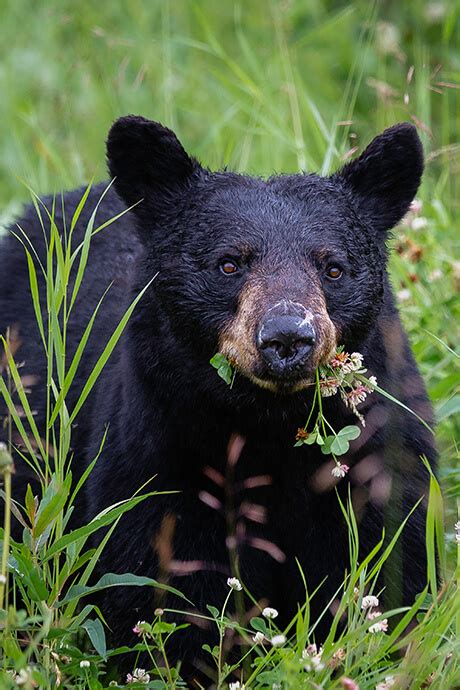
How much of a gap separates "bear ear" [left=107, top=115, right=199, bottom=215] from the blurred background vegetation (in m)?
1.46

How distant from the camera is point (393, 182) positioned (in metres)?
4.34

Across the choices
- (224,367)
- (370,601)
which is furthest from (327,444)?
(370,601)

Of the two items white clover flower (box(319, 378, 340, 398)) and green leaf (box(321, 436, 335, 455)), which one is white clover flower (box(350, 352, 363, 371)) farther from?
green leaf (box(321, 436, 335, 455))

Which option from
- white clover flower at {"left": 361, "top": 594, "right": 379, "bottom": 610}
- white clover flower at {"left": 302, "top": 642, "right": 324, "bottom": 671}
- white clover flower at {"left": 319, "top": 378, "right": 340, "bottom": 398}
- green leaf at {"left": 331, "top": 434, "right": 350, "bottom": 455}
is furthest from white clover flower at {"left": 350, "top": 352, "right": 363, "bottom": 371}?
white clover flower at {"left": 302, "top": 642, "right": 324, "bottom": 671}

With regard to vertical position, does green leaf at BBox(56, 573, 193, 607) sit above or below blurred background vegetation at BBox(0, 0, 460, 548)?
below

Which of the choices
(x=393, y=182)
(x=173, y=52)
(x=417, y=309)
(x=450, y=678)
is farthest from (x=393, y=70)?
(x=450, y=678)

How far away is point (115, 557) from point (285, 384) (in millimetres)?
914

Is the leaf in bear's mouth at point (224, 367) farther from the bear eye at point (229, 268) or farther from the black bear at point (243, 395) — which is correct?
the bear eye at point (229, 268)

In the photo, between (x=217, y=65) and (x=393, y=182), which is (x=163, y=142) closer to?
(x=393, y=182)

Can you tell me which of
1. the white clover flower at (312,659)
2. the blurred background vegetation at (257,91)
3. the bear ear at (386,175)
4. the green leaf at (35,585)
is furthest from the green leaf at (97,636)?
the blurred background vegetation at (257,91)

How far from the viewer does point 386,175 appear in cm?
433

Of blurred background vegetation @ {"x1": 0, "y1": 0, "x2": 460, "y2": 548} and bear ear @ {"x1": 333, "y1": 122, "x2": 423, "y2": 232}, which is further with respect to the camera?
blurred background vegetation @ {"x1": 0, "y1": 0, "x2": 460, "y2": 548}

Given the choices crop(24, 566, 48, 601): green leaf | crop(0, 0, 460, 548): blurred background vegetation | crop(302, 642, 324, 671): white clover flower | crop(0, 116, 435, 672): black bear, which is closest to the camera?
crop(302, 642, 324, 671): white clover flower

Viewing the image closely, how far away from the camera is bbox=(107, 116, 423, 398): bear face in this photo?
3.62 meters
